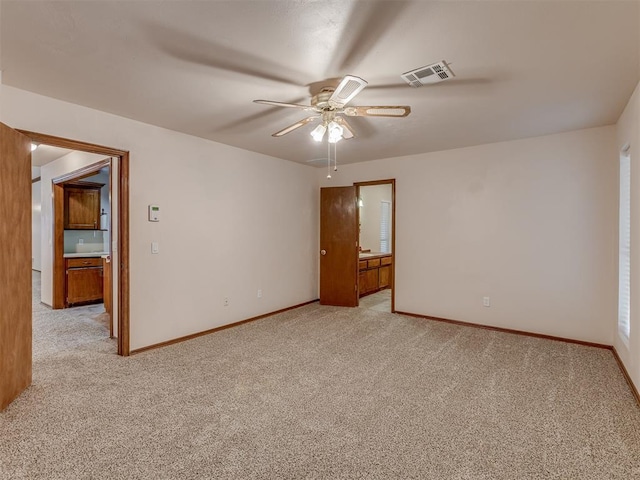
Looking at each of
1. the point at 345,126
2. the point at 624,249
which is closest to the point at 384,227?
the point at 624,249

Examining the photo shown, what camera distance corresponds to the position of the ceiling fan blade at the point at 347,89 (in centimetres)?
209

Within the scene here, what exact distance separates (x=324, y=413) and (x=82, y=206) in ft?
20.4

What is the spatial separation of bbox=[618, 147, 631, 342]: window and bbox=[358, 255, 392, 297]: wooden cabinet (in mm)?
3621

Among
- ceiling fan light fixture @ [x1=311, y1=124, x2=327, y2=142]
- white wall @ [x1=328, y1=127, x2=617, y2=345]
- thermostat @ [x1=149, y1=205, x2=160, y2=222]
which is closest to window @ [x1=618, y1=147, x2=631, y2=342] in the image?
white wall @ [x1=328, y1=127, x2=617, y2=345]

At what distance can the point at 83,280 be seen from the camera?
5.76m

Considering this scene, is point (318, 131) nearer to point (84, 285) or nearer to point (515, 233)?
point (515, 233)

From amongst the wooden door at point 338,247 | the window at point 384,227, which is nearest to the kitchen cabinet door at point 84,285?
the wooden door at point 338,247

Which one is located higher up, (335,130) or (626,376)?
(335,130)

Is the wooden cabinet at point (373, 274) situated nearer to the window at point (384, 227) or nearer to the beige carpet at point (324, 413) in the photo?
the window at point (384, 227)

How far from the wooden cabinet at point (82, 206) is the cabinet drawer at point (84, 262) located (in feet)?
2.48

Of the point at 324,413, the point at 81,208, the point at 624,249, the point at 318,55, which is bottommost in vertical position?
the point at 324,413

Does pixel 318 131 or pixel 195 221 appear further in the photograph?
pixel 195 221

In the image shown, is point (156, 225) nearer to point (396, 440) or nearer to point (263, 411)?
point (263, 411)

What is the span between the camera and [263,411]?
2.45 meters
